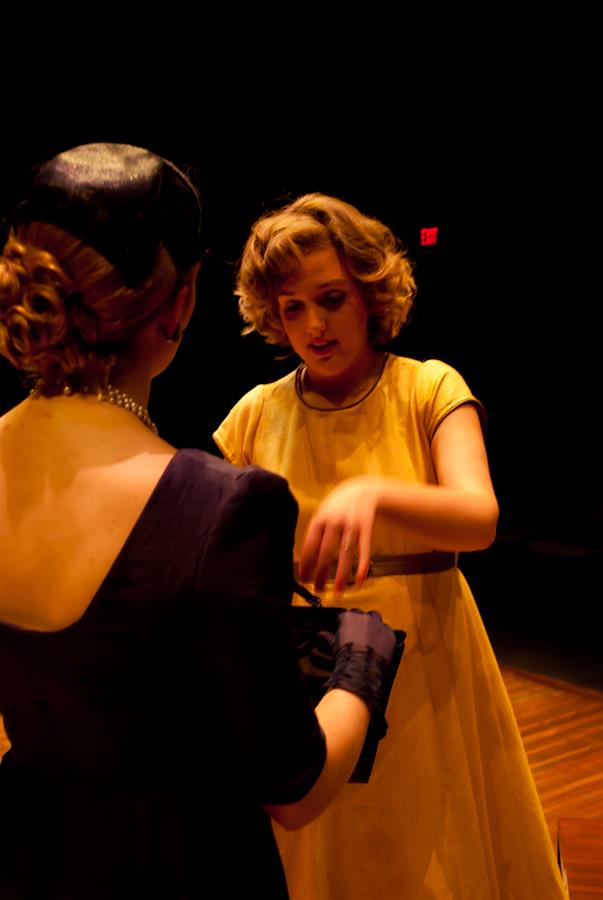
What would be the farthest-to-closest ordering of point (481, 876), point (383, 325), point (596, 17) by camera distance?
point (596, 17) → point (383, 325) → point (481, 876)

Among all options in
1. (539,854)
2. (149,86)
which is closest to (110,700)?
(539,854)

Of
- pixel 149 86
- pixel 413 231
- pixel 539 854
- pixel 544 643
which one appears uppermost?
pixel 149 86

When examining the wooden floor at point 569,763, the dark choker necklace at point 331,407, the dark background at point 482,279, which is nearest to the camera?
the dark choker necklace at point 331,407

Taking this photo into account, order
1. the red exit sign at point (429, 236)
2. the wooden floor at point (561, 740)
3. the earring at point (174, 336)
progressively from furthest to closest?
the red exit sign at point (429, 236) → the wooden floor at point (561, 740) → the earring at point (174, 336)

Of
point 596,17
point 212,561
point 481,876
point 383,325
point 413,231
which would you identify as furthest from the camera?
point 413,231

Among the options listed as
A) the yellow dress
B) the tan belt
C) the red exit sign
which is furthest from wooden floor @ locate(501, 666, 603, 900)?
the red exit sign

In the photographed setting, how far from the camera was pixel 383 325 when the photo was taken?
195 centimetres

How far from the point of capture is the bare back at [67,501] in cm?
101

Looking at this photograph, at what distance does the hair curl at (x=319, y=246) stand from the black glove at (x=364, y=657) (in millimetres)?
796

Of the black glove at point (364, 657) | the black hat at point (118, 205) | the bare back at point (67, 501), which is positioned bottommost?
the black glove at point (364, 657)

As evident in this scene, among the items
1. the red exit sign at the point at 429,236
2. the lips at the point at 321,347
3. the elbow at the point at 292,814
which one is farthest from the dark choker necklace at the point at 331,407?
the red exit sign at the point at 429,236

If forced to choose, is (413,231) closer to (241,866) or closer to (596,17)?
(596,17)

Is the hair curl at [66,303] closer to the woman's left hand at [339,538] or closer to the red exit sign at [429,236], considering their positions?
the woman's left hand at [339,538]

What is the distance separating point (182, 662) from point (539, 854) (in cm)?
118
